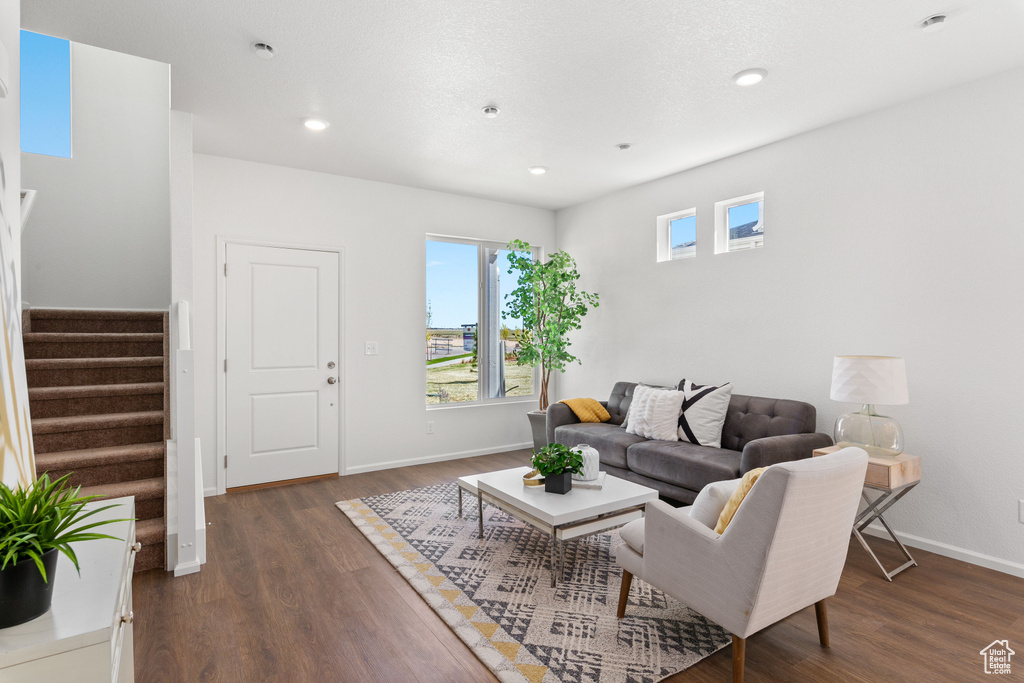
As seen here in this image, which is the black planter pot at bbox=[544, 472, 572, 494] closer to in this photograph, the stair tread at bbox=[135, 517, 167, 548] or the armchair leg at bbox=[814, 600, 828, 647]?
the armchair leg at bbox=[814, 600, 828, 647]

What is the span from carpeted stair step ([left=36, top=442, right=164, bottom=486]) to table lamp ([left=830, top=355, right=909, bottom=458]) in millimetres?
3923

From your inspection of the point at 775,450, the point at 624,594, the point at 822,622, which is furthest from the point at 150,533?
the point at 775,450

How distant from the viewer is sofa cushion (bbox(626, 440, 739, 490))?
3.25m

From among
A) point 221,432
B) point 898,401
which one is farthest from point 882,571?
point 221,432

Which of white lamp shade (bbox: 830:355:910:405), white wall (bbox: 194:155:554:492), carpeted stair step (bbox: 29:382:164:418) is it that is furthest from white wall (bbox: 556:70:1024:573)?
carpeted stair step (bbox: 29:382:164:418)

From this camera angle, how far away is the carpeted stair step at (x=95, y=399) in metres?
3.15

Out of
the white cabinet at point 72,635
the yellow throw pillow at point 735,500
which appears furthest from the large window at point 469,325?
the white cabinet at point 72,635

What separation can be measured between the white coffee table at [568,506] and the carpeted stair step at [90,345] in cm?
281

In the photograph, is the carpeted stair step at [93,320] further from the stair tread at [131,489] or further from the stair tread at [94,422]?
the stair tread at [131,489]

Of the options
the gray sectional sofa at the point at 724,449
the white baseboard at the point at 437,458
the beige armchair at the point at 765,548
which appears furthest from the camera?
the white baseboard at the point at 437,458

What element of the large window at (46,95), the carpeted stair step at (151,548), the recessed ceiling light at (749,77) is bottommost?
the carpeted stair step at (151,548)

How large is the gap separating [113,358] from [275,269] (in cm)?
131

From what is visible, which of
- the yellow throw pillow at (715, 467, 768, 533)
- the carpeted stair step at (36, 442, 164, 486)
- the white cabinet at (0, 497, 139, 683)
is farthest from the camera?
the carpeted stair step at (36, 442, 164, 486)

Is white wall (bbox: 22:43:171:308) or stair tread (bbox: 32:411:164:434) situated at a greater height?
white wall (bbox: 22:43:171:308)
